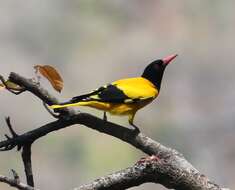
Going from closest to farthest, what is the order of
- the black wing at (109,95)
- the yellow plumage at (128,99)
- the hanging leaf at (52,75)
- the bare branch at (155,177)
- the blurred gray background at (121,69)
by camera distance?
the bare branch at (155,177) < the hanging leaf at (52,75) < the black wing at (109,95) < the yellow plumage at (128,99) < the blurred gray background at (121,69)

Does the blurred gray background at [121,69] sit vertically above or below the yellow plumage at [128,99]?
below

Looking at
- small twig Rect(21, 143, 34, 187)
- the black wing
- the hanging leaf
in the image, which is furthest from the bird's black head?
small twig Rect(21, 143, 34, 187)

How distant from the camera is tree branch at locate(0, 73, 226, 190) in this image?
404 centimetres

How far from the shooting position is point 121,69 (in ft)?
118

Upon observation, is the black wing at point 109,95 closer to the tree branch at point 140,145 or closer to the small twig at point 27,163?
the tree branch at point 140,145

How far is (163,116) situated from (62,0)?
13.6 meters

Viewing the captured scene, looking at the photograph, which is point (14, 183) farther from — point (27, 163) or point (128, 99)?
point (128, 99)

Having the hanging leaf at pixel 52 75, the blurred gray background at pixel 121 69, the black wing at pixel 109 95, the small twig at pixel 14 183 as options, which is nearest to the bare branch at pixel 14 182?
the small twig at pixel 14 183

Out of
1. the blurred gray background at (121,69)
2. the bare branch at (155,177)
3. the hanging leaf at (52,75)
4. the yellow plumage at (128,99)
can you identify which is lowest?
the blurred gray background at (121,69)

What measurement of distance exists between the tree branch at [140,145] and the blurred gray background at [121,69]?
17334mm

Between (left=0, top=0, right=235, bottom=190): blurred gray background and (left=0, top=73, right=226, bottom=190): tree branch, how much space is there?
17.3 meters

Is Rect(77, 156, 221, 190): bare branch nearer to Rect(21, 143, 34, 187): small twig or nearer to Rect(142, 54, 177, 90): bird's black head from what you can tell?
Rect(21, 143, 34, 187): small twig

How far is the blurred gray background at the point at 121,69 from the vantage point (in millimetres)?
28734

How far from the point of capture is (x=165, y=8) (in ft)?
149
